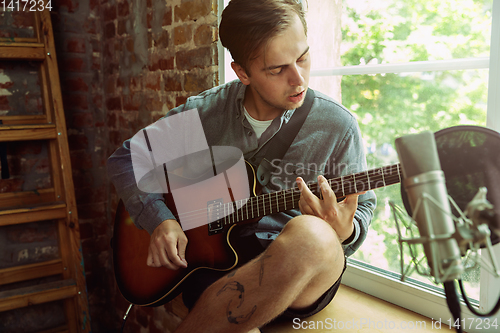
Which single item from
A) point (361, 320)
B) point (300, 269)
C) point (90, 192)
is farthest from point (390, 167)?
point (90, 192)

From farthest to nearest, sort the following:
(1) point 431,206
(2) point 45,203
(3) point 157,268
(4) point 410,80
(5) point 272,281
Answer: (2) point 45,203
(3) point 157,268
(4) point 410,80
(5) point 272,281
(1) point 431,206

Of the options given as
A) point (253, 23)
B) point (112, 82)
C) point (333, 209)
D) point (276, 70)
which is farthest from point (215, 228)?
point (112, 82)

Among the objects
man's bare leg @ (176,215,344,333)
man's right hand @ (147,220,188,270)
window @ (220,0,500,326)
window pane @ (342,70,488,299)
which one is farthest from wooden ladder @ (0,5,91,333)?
window pane @ (342,70,488,299)

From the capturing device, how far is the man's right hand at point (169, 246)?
3.46ft

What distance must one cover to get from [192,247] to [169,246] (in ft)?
0.24

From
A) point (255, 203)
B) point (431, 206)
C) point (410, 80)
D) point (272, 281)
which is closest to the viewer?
point (431, 206)

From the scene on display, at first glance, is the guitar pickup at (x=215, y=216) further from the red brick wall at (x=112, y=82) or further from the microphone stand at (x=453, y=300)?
the microphone stand at (x=453, y=300)

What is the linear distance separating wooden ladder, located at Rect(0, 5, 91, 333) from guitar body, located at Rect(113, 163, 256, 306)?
676mm

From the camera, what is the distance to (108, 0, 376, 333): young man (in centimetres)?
78

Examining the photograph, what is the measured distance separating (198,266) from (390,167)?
67cm

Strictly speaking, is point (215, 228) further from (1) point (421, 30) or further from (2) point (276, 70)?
(1) point (421, 30)

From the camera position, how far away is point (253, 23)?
38.8 inches

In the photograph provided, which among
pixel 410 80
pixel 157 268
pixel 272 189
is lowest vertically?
Result: pixel 157 268

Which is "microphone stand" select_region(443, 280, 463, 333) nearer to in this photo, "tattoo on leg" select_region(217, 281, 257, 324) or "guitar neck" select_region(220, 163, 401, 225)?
"guitar neck" select_region(220, 163, 401, 225)
